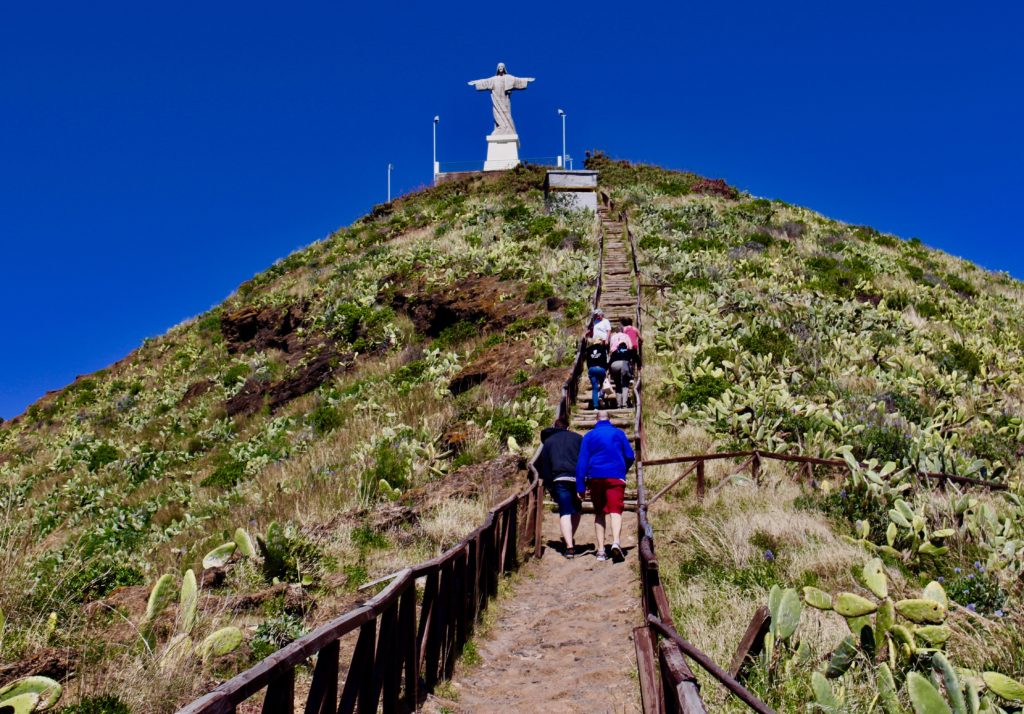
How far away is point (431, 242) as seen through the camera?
31547 mm

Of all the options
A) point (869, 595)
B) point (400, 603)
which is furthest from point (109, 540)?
point (869, 595)

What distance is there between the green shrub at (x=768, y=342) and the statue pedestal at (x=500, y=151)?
102 ft

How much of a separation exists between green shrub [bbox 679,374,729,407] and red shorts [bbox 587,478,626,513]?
206 inches

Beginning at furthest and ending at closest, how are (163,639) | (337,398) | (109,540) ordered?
(337,398) < (109,540) < (163,639)

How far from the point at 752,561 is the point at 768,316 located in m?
12.3

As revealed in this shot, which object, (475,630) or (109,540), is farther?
(109,540)

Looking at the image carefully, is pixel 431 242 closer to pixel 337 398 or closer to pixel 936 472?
pixel 337 398

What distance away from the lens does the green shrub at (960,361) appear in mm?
15414

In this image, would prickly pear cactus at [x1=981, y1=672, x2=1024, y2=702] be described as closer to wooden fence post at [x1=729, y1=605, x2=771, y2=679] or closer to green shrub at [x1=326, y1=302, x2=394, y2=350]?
wooden fence post at [x1=729, y1=605, x2=771, y2=679]

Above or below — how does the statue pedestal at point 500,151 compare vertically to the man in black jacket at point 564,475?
above

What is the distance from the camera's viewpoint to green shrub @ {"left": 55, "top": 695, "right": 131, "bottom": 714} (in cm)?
379

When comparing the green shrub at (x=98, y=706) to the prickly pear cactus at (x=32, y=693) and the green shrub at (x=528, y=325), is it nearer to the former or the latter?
the prickly pear cactus at (x=32, y=693)

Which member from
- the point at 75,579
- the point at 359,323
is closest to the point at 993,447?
the point at 75,579

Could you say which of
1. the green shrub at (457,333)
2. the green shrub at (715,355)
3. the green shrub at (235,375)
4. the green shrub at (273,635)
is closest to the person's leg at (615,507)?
the green shrub at (273,635)
